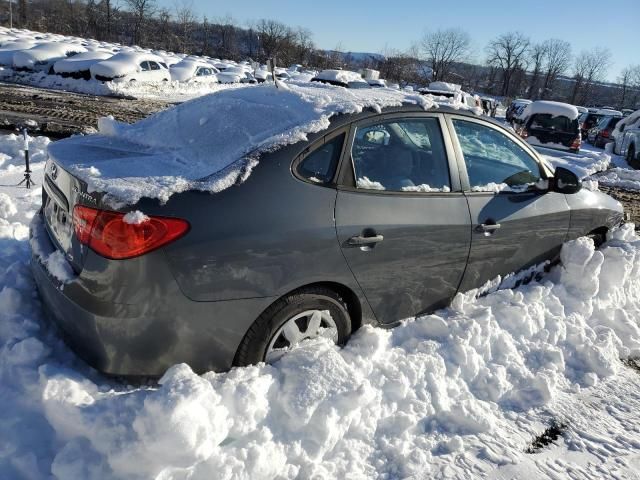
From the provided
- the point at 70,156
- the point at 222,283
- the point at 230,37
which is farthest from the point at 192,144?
the point at 230,37

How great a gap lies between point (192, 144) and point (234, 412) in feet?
5.20

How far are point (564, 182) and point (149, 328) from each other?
10.7 feet

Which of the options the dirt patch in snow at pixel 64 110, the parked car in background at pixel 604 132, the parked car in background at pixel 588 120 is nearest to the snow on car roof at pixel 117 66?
the dirt patch in snow at pixel 64 110

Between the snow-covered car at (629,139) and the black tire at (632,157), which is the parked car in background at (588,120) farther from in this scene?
the black tire at (632,157)

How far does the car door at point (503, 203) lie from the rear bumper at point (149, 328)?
1.69m

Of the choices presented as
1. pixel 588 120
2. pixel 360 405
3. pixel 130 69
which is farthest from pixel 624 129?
pixel 130 69

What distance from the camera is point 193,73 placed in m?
29.1

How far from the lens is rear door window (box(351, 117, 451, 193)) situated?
3.00 metres

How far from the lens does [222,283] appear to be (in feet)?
8.04

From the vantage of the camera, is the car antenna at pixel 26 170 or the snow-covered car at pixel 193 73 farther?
the snow-covered car at pixel 193 73

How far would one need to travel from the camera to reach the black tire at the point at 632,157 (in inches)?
652

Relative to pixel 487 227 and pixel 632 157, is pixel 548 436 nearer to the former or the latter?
pixel 487 227

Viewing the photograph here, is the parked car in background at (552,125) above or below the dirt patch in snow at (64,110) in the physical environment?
above

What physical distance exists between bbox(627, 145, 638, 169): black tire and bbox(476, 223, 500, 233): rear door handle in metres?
15.8
